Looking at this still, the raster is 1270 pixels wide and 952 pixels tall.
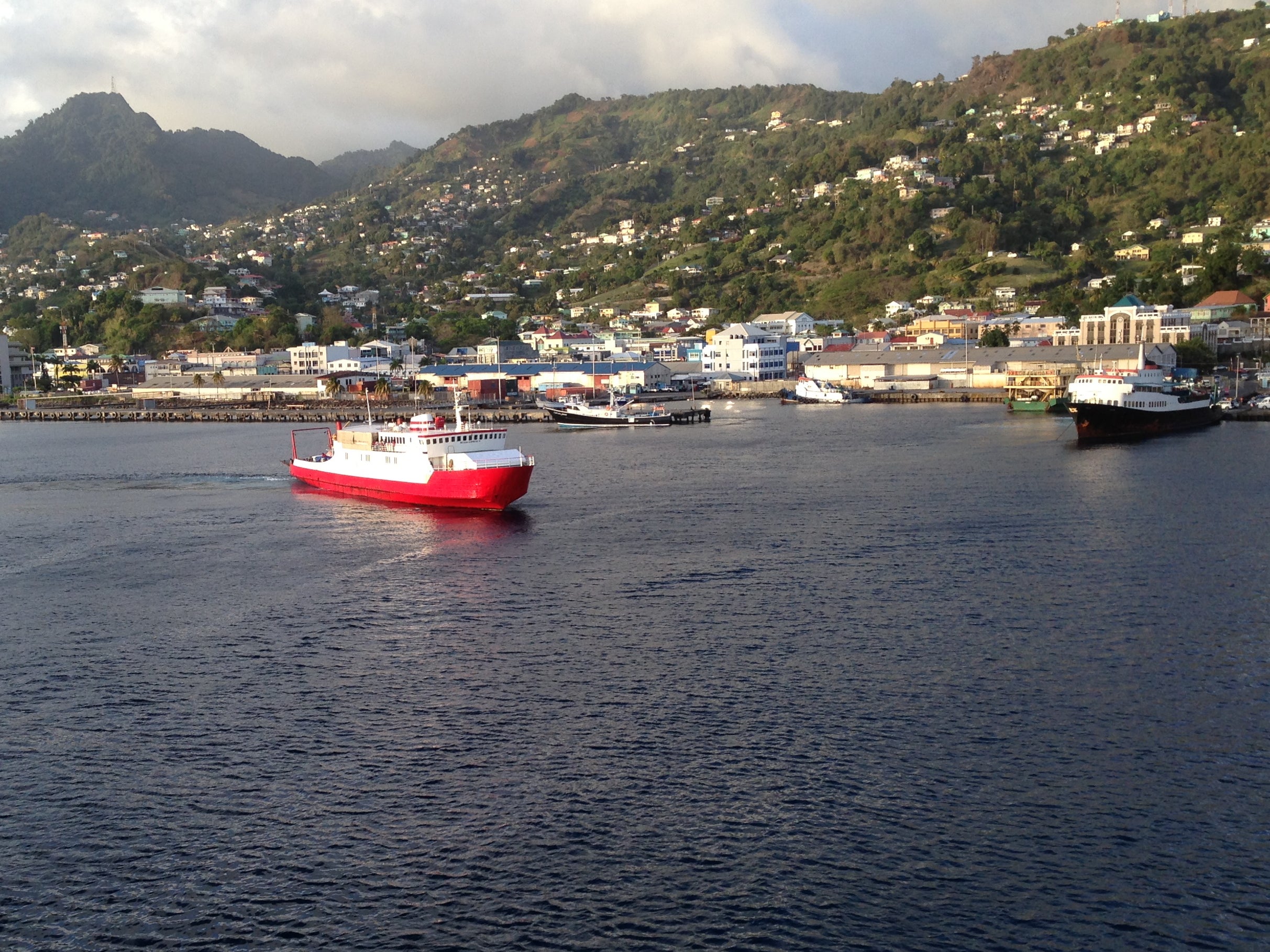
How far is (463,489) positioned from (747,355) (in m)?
61.7

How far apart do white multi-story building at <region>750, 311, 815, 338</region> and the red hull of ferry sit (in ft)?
224

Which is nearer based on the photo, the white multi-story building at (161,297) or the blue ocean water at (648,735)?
the blue ocean water at (648,735)

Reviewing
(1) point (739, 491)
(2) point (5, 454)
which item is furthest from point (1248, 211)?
(2) point (5, 454)

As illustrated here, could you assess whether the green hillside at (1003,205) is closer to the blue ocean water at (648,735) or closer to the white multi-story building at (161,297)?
the white multi-story building at (161,297)

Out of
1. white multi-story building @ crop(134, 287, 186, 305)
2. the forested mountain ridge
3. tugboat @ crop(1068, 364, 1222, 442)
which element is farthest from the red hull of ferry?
white multi-story building @ crop(134, 287, 186, 305)

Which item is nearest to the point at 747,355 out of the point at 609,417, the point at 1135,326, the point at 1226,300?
the point at 1135,326

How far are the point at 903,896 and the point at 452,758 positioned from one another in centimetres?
655

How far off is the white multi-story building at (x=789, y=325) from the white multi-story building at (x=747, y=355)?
22.0ft

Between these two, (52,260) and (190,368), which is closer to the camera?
(190,368)

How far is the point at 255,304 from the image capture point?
132250 mm

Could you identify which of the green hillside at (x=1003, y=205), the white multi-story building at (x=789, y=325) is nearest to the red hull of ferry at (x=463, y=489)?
the white multi-story building at (x=789, y=325)

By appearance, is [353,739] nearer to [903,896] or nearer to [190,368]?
[903,896]

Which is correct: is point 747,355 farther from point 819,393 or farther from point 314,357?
point 314,357

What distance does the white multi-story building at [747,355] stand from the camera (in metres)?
95.1
